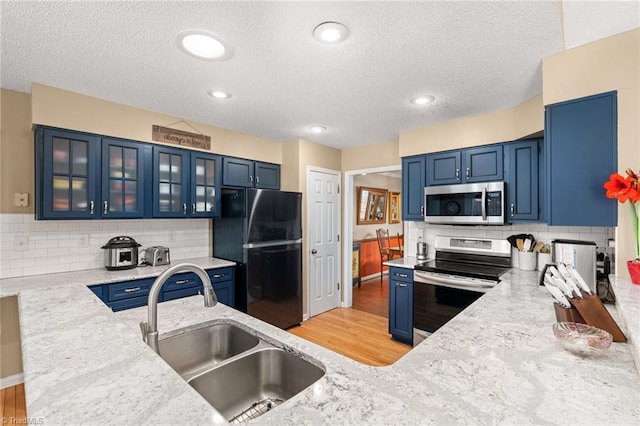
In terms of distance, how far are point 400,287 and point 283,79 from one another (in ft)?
7.89

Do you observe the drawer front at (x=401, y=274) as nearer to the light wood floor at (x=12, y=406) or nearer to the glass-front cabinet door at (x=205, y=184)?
the glass-front cabinet door at (x=205, y=184)

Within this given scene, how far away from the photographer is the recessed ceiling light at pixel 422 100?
2.59 meters

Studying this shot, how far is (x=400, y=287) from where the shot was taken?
3279 mm

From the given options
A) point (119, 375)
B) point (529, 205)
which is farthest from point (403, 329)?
point (119, 375)

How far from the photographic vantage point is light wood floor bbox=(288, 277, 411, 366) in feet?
10.0

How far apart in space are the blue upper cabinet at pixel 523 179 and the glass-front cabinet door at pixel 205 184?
3102 millimetres

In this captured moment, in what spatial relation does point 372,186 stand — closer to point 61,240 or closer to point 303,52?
point 303,52

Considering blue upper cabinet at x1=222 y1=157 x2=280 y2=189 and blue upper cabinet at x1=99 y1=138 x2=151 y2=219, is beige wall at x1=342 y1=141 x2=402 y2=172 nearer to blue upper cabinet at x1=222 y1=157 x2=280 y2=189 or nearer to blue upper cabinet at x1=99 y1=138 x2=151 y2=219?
blue upper cabinet at x1=222 y1=157 x2=280 y2=189

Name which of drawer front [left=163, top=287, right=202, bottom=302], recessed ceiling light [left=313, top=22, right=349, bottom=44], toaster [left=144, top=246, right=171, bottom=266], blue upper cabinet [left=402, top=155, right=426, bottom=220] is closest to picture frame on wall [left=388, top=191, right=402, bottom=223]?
blue upper cabinet [left=402, top=155, right=426, bottom=220]

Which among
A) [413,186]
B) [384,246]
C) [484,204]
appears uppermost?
[413,186]

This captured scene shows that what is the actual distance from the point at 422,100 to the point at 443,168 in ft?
3.09

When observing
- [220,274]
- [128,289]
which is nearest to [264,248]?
[220,274]

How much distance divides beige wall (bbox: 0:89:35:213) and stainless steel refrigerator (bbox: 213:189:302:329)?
5.65 ft

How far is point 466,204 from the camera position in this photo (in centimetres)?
310
